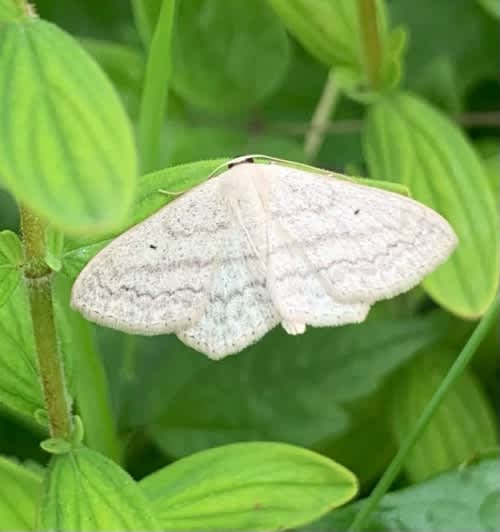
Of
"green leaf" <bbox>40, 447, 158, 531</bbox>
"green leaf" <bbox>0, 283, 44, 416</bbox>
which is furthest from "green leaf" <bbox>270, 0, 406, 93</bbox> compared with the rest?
"green leaf" <bbox>40, 447, 158, 531</bbox>

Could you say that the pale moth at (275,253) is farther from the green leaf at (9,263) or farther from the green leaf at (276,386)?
the green leaf at (276,386)

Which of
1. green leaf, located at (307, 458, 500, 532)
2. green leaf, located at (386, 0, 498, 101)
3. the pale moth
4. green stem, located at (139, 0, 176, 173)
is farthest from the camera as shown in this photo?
green leaf, located at (386, 0, 498, 101)

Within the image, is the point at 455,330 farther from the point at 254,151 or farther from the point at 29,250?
the point at 29,250

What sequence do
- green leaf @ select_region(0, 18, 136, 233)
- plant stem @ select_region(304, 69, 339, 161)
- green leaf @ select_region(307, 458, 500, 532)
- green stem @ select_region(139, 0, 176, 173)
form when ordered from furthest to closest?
plant stem @ select_region(304, 69, 339, 161) < green leaf @ select_region(307, 458, 500, 532) < green stem @ select_region(139, 0, 176, 173) < green leaf @ select_region(0, 18, 136, 233)

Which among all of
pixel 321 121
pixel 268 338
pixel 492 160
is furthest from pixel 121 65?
pixel 492 160

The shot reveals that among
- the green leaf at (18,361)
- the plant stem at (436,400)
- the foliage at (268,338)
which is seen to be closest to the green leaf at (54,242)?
the foliage at (268,338)

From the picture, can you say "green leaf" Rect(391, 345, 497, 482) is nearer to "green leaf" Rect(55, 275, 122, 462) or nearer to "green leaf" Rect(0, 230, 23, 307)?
"green leaf" Rect(55, 275, 122, 462)
